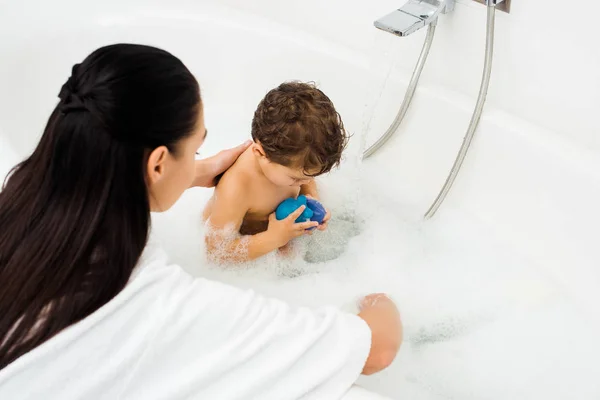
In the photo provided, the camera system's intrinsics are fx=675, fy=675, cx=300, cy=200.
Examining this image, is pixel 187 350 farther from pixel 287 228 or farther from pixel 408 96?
pixel 408 96

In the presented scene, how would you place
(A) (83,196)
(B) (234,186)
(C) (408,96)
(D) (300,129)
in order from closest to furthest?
1. (A) (83,196)
2. (D) (300,129)
3. (B) (234,186)
4. (C) (408,96)

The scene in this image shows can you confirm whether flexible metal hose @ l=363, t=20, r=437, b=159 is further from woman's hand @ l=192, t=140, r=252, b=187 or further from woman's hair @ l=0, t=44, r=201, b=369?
woman's hair @ l=0, t=44, r=201, b=369

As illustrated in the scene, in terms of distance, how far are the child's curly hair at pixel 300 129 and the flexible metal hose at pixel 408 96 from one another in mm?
292

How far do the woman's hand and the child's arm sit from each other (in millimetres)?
37

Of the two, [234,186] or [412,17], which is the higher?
[412,17]

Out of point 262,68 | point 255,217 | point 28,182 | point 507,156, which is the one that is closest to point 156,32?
point 262,68

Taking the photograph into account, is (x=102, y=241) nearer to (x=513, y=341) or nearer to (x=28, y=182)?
(x=28, y=182)

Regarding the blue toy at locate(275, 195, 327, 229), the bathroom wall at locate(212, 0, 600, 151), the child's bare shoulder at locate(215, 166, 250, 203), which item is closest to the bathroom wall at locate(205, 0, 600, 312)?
the bathroom wall at locate(212, 0, 600, 151)

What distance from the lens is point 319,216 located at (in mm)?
1328

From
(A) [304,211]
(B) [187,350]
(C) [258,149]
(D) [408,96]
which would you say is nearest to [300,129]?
(C) [258,149]

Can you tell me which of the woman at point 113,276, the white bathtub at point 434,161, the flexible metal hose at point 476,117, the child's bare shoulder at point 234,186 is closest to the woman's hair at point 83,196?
the woman at point 113,276

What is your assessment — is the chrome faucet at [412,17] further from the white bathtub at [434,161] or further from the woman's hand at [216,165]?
the woman's hand at [216,165]

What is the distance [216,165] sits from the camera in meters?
1.31

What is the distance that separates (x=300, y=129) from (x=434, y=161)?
45cm
